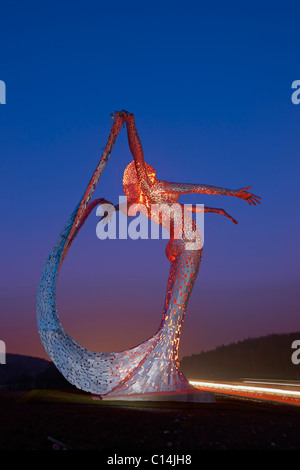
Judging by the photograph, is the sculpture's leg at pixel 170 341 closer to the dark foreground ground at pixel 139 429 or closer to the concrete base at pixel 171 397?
the concrete base at pixel 171 397

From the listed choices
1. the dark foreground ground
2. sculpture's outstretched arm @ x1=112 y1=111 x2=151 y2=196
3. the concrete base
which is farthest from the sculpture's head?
the dark foreground ground

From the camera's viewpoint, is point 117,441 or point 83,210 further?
point 83,210

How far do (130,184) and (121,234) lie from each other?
5.01ft

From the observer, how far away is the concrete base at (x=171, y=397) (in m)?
10.3

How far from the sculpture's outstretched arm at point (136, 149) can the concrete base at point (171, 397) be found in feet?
17.2

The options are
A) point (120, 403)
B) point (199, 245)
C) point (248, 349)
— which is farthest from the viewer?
point (248, 349)

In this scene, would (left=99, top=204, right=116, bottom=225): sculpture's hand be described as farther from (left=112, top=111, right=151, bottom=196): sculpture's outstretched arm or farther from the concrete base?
the concrete base

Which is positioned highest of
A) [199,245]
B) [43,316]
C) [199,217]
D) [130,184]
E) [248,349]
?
[130,184]

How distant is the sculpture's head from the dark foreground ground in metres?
5.70

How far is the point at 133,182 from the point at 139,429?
279 inches

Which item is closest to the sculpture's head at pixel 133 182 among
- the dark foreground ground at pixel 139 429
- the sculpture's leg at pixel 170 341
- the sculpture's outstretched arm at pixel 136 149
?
the sculpture's outstretched arm at pixel 136 149

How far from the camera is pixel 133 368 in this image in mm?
11000
